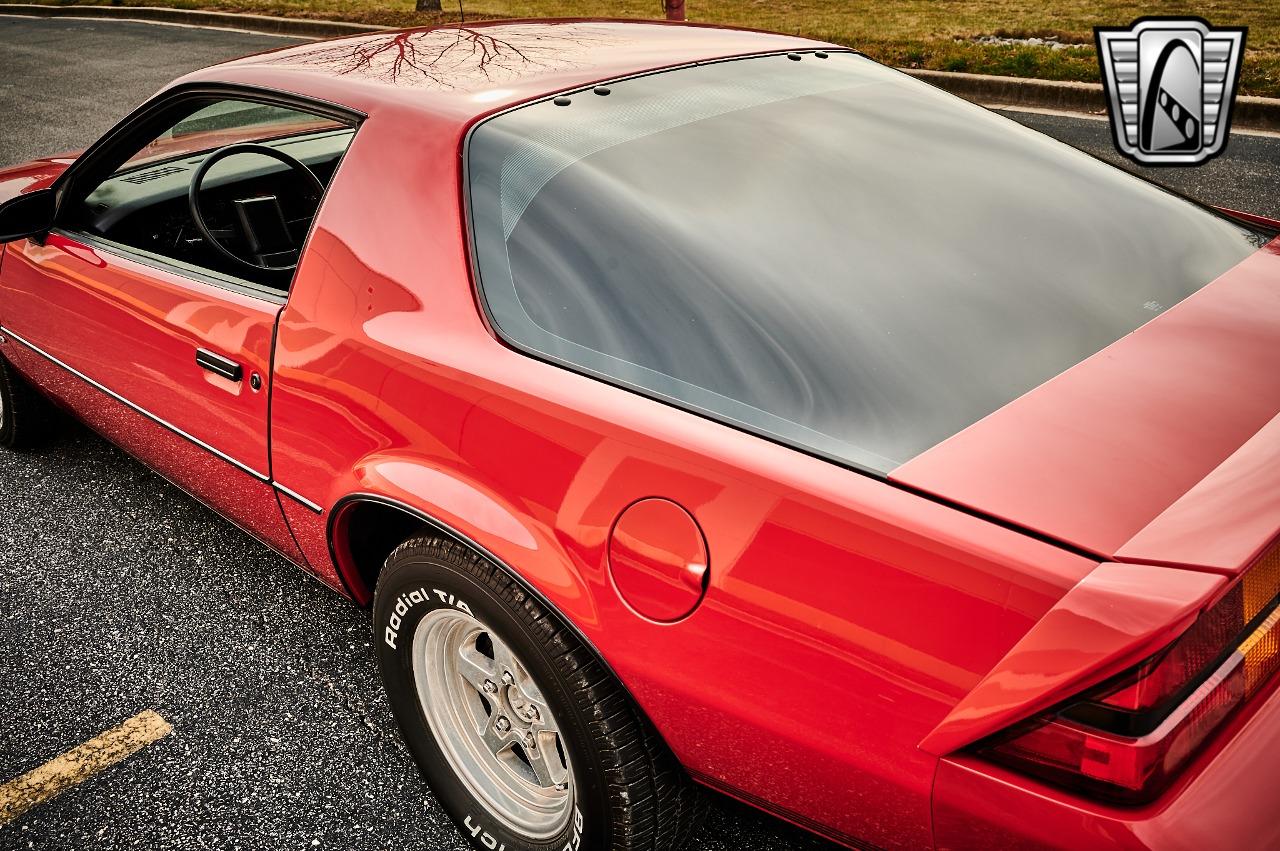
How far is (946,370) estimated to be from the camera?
155 cm

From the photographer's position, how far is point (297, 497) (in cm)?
220

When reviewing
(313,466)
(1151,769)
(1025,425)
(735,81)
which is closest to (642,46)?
(735,81)

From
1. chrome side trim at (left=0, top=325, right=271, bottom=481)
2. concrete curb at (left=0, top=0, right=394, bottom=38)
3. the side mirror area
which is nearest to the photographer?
chrome side trim at (left=0, top=325, right=271, bottom=481)

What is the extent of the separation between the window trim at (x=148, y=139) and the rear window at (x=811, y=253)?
50 cm

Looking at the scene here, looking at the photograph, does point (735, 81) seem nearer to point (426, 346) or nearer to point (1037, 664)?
point (426, 346)

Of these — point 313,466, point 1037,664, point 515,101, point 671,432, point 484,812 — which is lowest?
point 484,812

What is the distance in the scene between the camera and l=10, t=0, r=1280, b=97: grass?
8.48 m

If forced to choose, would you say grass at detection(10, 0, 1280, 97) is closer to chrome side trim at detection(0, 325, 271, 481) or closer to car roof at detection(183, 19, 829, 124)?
car roof at detection(183, 19, 829, 124)

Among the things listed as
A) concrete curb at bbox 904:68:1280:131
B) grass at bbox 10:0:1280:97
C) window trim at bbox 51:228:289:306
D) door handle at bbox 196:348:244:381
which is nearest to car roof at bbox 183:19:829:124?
window trim at bbox 51:228:289:306

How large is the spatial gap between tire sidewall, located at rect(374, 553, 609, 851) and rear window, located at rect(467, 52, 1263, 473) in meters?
0.44

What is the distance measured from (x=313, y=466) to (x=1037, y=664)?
1471 millimetres

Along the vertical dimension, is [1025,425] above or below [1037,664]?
above

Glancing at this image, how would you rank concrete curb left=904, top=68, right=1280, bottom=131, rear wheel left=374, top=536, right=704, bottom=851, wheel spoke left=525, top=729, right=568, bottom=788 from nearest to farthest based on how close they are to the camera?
rear wheel left=374, top=536, right=704, bottom=851 → wheel spoke left=525, top=729, right=568, bottom=788 → concrete curb left=904, top=68, right=1280, bottom=131

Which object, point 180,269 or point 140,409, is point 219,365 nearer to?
point 180,269
